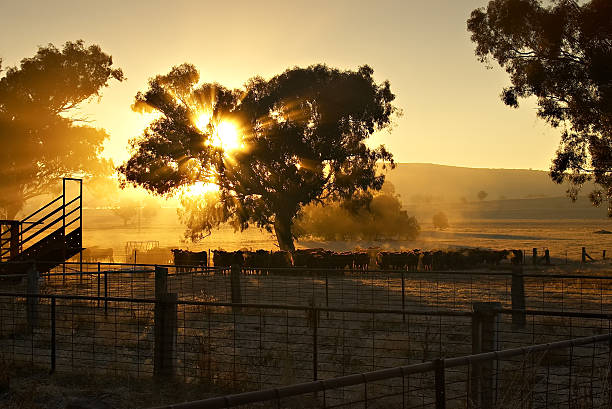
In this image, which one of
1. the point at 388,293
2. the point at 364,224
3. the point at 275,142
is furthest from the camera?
the point at 364,224

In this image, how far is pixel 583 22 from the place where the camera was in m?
28.2

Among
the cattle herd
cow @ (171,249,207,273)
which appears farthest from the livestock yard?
cow @ (171,249,207,273)

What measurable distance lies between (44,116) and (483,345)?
43671mm

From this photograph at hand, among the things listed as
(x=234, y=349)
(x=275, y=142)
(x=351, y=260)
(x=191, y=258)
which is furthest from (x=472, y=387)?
(x=275, y=142)

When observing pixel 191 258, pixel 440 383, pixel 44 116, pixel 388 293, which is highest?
pixel 44 116

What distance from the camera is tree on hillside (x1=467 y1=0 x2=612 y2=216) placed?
27.8m

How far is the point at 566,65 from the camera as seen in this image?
29422 millimetres

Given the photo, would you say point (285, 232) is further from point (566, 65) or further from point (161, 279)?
point (161, 279)

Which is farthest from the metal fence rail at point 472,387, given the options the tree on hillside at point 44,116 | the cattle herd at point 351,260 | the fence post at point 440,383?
the tree on hillside at point 44,116

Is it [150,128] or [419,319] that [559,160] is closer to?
[419,319]

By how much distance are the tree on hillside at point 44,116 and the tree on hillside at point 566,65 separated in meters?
28.6

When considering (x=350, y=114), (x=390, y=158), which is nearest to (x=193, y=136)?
(x=350, y=114)

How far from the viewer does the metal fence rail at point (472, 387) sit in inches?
134

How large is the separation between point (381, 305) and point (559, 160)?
18.9 m
